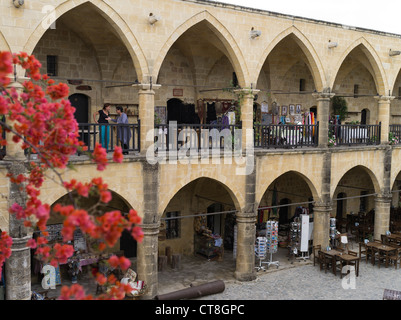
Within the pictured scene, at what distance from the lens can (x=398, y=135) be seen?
18.2m

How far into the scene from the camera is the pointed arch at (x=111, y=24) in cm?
984

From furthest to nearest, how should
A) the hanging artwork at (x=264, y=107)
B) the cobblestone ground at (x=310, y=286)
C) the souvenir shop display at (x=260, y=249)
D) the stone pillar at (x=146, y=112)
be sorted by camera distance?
the hanging artwork at (x=264, y=107)
the souvenir shop display at (x=260, y=249)
the cobblestone ground at (x=310, y=286)
the stone pillar at (x=146, y=112)

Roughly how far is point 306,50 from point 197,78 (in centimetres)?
372

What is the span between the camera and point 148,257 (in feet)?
38.4

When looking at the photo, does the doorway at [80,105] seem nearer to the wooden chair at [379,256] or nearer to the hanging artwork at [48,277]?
the hanging artwork at [48,277]

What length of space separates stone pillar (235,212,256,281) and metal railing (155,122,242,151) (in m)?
2.21

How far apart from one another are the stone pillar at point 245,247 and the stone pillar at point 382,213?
6.33 m

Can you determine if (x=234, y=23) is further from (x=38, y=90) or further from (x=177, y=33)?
(x=38, y=90)

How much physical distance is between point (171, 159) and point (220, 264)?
4.94 meters

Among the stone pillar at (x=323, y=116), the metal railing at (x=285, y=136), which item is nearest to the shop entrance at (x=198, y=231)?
the metal railing at (x=285, y=136)

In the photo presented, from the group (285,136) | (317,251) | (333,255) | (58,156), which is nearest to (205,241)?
(317,251)

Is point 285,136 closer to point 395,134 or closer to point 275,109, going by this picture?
point 275,109

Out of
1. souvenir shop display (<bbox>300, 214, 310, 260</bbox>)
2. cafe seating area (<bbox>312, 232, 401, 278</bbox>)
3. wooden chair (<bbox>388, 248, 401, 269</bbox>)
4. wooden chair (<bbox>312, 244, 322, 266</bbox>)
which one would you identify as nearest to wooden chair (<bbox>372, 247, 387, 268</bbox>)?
cafe seating area (<bbox>312, 232, 401, 278</bbox>)

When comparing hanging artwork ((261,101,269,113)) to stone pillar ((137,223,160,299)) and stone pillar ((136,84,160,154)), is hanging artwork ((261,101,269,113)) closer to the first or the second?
stone pillar ((136,84,160,154))
